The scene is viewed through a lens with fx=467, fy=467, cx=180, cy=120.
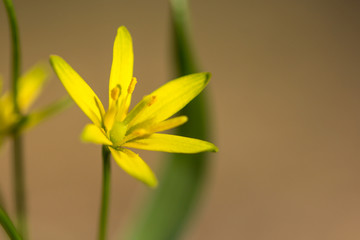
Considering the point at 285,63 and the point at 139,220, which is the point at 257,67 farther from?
the point at 139,220

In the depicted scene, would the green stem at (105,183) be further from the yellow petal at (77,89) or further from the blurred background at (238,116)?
the blurred background at (238,116)

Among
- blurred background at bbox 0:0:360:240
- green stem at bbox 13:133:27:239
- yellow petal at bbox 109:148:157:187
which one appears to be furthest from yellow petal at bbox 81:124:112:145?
blurred background at bbox 0:0:360:240

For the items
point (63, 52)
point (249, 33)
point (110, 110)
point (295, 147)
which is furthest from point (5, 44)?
point (110, 110)

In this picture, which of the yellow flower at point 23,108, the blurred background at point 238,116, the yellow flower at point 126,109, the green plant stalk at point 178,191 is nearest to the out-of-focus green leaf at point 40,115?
the yellow flower at point 23,108

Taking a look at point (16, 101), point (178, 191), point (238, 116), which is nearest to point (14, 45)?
point (16, 101)

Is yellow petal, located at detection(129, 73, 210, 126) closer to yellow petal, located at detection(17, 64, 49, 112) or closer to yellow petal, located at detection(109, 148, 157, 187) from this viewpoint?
yellow petal, located at detection(109, 148, 157, 187)

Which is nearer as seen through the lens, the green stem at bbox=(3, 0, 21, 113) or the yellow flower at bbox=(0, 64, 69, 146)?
the green stem at bbox=(3, 0, 21, 113)

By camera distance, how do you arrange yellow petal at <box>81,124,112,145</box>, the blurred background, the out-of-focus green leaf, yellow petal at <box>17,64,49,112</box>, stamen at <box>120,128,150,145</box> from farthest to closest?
1. the blurred background
2. yellow petal at <box>17,64,49,112</box>
3. the out-of-focus green leaf
4. stamen at <box>120,128,150,145</box>
5. yellow petal at <box>81,124,112,145</box>
